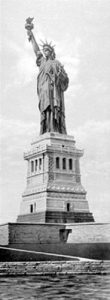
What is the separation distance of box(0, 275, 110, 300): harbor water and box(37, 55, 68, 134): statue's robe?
2754 cm

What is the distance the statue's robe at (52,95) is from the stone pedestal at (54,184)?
1938 millimetres

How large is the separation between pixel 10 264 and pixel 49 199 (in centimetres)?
1774

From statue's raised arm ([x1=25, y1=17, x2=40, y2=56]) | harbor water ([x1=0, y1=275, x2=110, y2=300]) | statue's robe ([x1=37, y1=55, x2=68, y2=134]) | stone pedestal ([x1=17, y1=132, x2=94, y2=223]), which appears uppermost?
statue's raised arm ([x1=25, y1=17, x2=40, y2=56])

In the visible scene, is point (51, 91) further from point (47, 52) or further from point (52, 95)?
point (47, 52)

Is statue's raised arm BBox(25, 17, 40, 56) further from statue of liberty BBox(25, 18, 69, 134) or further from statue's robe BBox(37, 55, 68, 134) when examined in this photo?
statue's robe BBox(37, 55, 68, 134)

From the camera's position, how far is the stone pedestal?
4984 centimetres

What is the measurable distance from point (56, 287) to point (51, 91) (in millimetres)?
34050

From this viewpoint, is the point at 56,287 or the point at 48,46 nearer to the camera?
the point at 56,287

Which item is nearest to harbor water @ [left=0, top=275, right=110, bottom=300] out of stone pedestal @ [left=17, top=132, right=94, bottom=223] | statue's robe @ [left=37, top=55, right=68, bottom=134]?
stone pedestal @ [left=17, top=132, right=94, bottom=223]

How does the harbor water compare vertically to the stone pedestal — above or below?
below

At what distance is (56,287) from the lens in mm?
24219

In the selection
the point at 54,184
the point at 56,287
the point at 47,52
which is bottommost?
the point at 56,287

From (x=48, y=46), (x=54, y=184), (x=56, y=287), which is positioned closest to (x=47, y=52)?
(x=48, y=46)

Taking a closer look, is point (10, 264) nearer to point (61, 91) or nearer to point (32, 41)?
point (61, 91)
